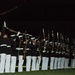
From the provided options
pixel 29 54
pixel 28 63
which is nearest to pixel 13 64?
pixel 28 63

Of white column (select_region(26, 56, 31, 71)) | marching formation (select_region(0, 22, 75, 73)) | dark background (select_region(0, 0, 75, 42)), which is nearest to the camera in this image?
marching formation (select_region(0, 22, 75, 73))

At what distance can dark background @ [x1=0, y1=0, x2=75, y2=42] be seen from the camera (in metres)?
16.4

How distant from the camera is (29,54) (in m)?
11.3

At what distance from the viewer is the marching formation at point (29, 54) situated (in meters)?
9.65

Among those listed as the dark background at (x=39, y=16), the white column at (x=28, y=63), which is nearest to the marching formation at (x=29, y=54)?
the white column at (x=28, y=63)

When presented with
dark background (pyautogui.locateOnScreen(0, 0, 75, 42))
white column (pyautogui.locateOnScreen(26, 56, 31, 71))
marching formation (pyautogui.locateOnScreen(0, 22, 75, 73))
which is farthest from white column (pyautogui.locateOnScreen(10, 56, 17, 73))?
dark background (pyautogui.locateOnScreen(0, 0, 75, 42))

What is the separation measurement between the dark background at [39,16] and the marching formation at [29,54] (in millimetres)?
1270

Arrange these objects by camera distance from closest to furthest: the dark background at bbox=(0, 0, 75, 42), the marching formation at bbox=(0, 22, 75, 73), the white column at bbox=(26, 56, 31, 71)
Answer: the marching formation at bbox=(0, 22, 75, 73)
the white column at bbox=(26, 56, 31, 71)
the dark background at bbox=(0, 0, 75, 42)

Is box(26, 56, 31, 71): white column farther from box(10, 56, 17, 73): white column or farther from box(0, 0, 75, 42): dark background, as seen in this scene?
box(0, 0, 75, 42): dark background

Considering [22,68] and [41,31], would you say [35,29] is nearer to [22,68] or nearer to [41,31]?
[41,31]

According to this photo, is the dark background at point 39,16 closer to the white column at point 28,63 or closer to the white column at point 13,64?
the white column at point 28,63

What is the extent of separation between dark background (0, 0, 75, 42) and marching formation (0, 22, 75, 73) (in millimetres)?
1270

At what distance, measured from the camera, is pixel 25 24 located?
17.2m

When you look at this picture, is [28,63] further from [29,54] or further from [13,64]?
[13,64]
